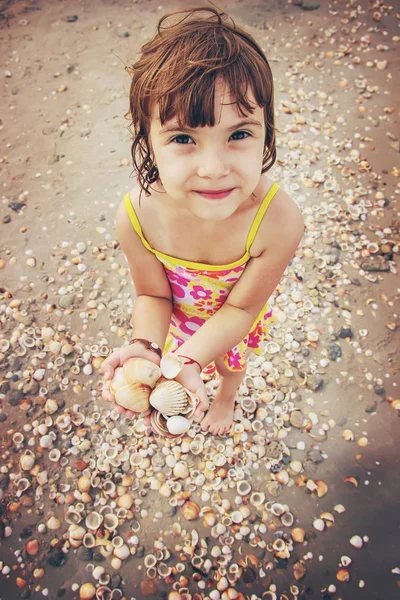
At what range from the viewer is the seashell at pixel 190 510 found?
2312 millimetres

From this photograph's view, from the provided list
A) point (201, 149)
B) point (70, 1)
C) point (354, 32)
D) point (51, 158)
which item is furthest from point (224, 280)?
point (70, 1)

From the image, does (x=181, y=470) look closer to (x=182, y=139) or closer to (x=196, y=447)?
(x=196, y=447)

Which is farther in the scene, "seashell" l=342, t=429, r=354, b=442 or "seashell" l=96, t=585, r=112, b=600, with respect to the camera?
"seashell" l=342, t=429, r=354, b=442

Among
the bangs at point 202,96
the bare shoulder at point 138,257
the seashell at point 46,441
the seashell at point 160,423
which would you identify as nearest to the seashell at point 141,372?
the seashell at point 160,423

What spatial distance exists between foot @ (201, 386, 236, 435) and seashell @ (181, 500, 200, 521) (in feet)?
1.45

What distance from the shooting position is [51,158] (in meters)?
4.01

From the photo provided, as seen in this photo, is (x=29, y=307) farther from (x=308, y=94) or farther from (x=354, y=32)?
(x=354, y=32)

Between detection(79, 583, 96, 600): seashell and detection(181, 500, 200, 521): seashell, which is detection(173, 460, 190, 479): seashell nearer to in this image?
detection(181, 500, 200, 521): seashell

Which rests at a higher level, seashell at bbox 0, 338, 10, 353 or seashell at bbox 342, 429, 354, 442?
seashell at bbox 0, 338, 10, 353

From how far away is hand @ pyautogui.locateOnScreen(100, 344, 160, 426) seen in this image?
1.52 metres

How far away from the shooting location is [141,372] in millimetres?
1426

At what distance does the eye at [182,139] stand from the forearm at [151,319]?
0.84 metres

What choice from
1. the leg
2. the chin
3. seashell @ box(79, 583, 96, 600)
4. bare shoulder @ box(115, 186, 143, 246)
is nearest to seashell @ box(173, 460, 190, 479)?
the leg

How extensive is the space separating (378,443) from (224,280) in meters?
1.69
